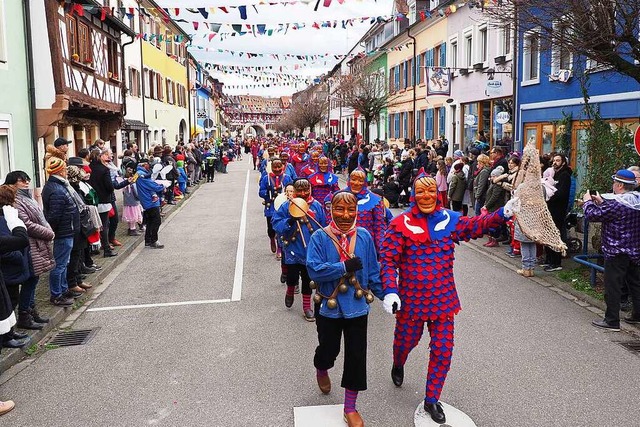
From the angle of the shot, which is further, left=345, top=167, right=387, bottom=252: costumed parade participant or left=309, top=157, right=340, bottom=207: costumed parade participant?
left=309, top=157, right=340, bottom=207: costumed parade participant

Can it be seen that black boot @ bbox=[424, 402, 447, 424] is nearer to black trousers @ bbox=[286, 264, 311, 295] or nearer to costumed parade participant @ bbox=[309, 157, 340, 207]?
black trousers @ bbox=[286, 264, 311, 295]

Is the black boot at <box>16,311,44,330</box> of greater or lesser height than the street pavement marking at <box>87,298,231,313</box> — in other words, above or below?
above

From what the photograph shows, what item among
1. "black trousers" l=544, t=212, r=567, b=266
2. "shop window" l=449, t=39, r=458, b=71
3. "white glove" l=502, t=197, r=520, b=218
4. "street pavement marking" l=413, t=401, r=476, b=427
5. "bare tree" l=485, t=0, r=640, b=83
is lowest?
"street pavement marking" l=413, t=401, r=476, b=427

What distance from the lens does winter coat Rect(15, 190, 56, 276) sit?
660 centimetres

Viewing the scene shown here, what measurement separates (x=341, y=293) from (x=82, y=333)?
156 inches

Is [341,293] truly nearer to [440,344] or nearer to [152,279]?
[440,344]

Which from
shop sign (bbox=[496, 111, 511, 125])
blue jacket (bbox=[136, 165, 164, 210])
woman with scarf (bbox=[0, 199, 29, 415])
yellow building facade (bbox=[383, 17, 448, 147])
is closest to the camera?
woman with scarf (bbox=[0, 199, 29, 415])

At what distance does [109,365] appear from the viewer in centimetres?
605

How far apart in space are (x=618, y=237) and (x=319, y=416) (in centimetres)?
403

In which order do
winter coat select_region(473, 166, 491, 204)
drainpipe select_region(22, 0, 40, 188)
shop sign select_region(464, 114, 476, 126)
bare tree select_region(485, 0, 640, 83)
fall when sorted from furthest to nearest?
shop sign select_region(464, 114, 476, 126), drainpipe select_region(22, 0, 40, 188), winter coat select_region(473, 166, 491, 204), bare tree select_region(485, 0, 640, 83)

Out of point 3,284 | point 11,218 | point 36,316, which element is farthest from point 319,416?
point 36,316

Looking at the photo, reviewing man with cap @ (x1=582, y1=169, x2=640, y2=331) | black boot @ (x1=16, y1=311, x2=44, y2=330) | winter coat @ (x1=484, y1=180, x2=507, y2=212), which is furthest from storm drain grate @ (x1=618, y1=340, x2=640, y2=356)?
black boot @ (x1=16, y1=311, x2=44, y2=330)

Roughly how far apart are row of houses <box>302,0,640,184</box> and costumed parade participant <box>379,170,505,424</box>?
458 centimetres

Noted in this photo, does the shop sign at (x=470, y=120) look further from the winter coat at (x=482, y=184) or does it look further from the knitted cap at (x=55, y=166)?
the knitted cap at (x=55, y=166)
